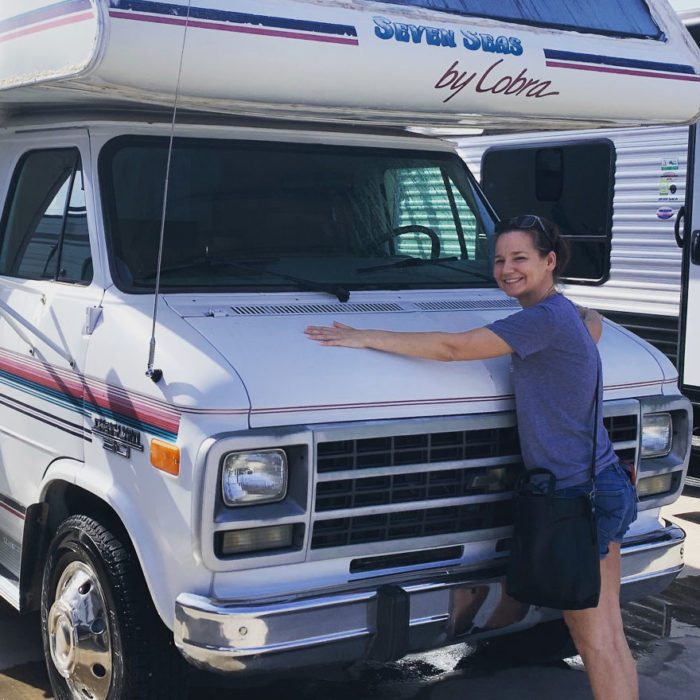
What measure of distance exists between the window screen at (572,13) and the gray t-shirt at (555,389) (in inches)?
50.6

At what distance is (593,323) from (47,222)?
221cm

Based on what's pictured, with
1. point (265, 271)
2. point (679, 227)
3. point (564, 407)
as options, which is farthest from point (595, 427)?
point (679, 227)

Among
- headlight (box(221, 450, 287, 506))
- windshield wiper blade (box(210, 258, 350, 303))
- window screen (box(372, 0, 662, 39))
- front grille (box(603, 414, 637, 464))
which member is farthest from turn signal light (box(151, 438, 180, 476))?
window screen (box(372, 0, 662, 39))

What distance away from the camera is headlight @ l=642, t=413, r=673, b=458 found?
4.29 meters

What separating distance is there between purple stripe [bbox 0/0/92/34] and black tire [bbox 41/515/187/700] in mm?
1677

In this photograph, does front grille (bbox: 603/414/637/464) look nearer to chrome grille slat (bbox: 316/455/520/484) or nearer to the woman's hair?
chrome grille slat (bbox: 316/455/520/484)

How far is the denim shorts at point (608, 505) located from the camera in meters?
3.79

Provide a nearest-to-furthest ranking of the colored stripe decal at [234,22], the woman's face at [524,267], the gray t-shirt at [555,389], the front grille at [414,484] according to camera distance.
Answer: the colored stripe decal at [234,22] → the front grille at [414,484] → the gray t-shirt at [555,389] → the woman's face at [524,267]

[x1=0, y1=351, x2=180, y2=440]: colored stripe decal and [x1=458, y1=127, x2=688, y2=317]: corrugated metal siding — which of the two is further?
[x1=458, y1=127, x2=688, y2=317]: corrugated metal siding

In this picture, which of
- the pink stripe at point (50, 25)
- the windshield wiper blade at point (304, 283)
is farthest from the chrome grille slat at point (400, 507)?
the pink stripe at point (50, 25)

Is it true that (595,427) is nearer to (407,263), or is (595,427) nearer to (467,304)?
(467,304)

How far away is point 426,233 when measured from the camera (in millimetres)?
4980

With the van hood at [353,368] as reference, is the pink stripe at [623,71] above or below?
above

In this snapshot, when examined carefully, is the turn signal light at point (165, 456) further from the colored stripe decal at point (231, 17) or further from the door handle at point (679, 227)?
the door handle at point (679, 227)
